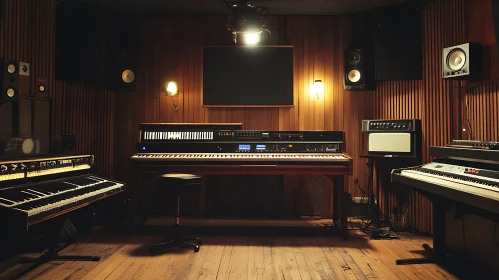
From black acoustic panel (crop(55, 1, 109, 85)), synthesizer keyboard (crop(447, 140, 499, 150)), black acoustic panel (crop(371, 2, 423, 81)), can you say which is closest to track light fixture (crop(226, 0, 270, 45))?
black acoustic panel (crop(371, 2, 423, 81))

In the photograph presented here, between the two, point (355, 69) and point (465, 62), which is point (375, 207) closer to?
point (355, 69)

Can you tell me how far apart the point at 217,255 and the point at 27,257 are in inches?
69.3

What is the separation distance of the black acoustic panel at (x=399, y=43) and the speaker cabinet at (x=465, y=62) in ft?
2.51

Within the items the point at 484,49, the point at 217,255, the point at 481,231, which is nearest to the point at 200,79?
the point at 217,255

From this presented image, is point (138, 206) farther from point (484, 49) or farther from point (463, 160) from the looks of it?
point (484, 49)

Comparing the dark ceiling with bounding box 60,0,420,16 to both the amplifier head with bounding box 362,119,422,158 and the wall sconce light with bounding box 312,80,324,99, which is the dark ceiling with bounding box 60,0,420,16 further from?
the amplifier head with bounding box 362,119,422,158

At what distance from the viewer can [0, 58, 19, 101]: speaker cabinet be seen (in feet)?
11.1

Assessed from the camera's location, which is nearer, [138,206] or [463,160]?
[463,160]

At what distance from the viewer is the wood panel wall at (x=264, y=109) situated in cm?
499

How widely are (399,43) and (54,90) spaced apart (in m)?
4.37

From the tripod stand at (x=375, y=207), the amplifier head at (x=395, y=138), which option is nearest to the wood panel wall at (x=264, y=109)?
the tripod stand at (x=375, y=207)

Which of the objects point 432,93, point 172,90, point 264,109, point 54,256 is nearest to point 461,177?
point 432,93

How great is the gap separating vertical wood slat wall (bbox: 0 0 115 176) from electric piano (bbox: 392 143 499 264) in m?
3.88

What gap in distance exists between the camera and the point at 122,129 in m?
5.13
